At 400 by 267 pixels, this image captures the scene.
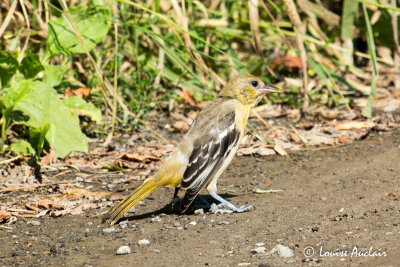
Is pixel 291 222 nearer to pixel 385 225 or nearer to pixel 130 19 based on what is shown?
pixel 385 225

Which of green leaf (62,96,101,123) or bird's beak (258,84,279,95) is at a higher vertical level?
bird's beak (258,84,279,95)

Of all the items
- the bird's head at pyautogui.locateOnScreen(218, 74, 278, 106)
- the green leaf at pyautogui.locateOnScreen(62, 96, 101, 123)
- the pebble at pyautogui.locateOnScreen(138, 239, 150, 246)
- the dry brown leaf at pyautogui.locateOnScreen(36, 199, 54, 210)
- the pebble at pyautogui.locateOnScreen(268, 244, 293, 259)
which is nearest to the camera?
the pebble at pyautogui.locateOnScreen(268, 244, 293, 259)

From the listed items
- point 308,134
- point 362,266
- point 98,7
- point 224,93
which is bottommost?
point 308,134

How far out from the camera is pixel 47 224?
504 centimetres

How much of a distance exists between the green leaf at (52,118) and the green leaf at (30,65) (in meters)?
0.14

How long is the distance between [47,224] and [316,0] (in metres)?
6.07

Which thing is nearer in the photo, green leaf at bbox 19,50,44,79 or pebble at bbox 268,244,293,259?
pebble at bbox 268,244,293,259

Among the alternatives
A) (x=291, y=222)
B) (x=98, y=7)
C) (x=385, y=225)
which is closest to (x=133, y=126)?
(x=98, y=7)

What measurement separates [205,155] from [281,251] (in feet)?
5.01

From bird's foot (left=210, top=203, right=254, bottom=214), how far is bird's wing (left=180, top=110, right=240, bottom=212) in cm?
28

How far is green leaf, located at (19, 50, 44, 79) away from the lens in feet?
21.5

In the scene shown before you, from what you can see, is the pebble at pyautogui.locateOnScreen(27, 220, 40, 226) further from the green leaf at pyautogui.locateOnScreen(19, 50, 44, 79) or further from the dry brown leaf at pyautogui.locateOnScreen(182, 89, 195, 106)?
the dry brown leaf at pyautogui.locateOnScreen(182, 89, 195, 106)

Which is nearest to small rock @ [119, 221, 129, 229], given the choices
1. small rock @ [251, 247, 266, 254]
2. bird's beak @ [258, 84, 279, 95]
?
small rock @ [251, 247, 266, 254]

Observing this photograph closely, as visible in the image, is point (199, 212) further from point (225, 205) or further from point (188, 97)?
point (188, 97)
